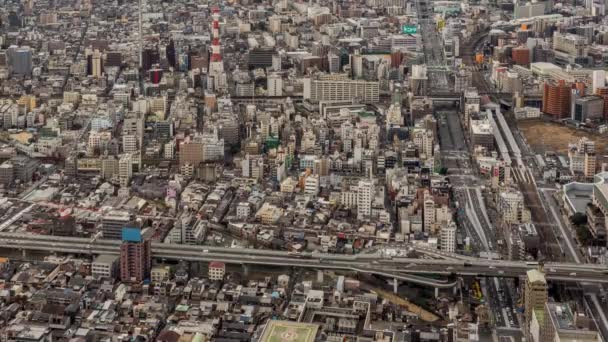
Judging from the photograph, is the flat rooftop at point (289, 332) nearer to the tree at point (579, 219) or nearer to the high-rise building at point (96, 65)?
the tree at point (579, 219)

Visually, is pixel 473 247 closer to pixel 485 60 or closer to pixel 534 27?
pixel 485 60

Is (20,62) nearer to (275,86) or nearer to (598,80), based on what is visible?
(275,86)

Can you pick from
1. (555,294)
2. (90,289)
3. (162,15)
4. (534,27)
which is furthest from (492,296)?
(162,15)

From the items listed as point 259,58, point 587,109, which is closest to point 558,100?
point 587,109

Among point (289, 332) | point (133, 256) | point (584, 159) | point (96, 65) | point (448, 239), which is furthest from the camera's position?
point (96, 65)

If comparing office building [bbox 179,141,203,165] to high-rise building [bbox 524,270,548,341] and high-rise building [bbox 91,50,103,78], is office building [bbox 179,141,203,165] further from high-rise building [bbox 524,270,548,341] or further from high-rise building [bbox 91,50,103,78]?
high-rise building [bbox 524,270,548,341]

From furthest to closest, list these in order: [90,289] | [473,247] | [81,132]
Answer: [81,132] → [473,247] → [90,289]

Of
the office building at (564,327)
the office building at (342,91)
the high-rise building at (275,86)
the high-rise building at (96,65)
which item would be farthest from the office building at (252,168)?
the high-rise building at (96,65)

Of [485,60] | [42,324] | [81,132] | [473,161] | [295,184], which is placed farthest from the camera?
[485,60]
